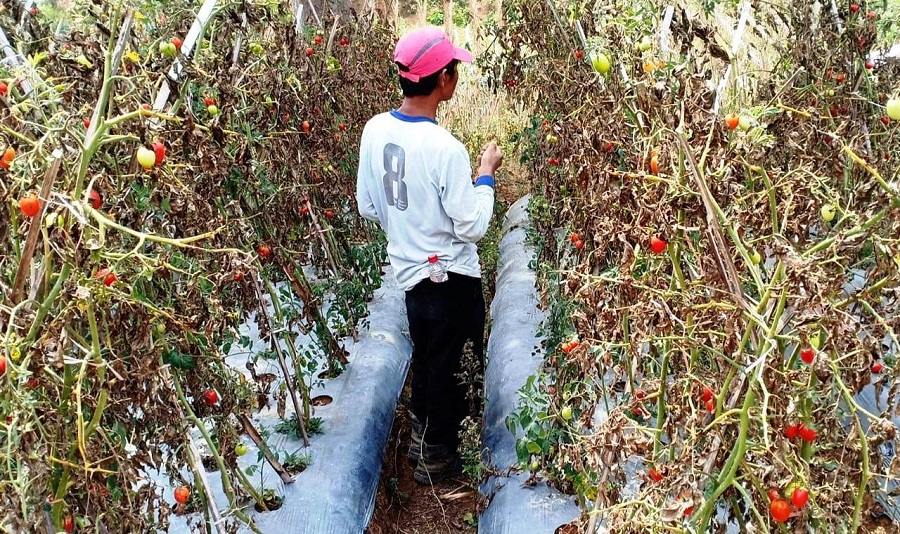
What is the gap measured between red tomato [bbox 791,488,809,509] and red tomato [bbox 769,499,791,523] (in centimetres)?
1

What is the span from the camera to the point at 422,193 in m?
2.19

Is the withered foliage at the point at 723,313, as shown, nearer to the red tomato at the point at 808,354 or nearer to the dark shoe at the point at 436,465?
the red tomato at the point at 808,354

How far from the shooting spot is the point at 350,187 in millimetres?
3688

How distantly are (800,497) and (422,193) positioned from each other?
4.70 ft

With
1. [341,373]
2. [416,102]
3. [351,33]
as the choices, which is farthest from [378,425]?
[351,33]

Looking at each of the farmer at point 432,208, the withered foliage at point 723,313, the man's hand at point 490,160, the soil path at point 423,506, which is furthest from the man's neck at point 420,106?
the soil path at point 423,506

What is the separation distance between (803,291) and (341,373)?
211 cm

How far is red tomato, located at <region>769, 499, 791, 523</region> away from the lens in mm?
976

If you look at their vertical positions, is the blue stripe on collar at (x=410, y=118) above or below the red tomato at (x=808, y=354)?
above

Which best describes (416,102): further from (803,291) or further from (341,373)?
(803,291)

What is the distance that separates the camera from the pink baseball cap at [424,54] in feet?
6.96

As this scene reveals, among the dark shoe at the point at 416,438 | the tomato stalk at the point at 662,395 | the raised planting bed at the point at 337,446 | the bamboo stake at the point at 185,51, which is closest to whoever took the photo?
the tomato stalk at the point at 662,395

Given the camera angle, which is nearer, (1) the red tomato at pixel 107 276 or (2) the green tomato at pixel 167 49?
(1) the red tomato at pixel 107 276

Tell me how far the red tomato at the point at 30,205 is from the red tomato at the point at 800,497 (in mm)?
1032
